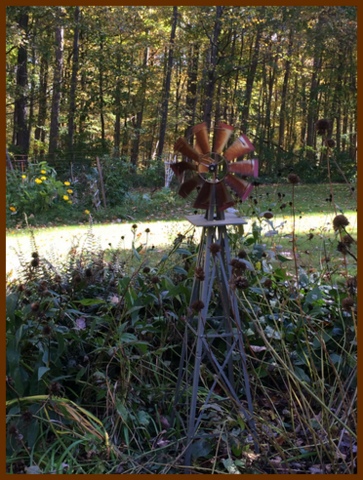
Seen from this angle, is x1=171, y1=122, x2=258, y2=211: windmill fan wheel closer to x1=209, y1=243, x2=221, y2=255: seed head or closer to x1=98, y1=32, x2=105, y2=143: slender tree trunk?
x1=209, y1=243, x2=221, y2=255: seed head

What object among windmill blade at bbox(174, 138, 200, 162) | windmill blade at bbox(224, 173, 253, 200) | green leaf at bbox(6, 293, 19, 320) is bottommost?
green leaf at bbox(6, 293, 19, 320)

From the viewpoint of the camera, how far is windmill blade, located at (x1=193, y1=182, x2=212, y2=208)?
1.99 meters

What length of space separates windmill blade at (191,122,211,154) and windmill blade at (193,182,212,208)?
0.17 meters

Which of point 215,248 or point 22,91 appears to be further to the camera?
point 22,91

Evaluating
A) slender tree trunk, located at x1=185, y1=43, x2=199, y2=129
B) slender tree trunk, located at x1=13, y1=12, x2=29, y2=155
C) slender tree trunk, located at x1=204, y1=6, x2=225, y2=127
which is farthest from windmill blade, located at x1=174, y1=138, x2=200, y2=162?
slender tree trunk, located at x1=185, y1=43, x2=199, y2=129

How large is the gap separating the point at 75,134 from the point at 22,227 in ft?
28.7

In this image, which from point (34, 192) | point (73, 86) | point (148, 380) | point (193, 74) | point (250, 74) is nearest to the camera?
point (148, 380)

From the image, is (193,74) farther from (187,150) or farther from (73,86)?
(187,150)

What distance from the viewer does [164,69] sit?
17.2 meters

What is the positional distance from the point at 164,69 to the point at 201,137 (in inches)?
637

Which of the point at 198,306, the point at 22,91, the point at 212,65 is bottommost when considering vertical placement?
the point at 198,306

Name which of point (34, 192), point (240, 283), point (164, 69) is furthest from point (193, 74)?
point (240, 283)

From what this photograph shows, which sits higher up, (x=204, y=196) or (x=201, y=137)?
(x=201, y=137)

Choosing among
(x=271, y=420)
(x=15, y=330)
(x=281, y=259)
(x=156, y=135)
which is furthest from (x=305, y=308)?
(x=156, y=135)
